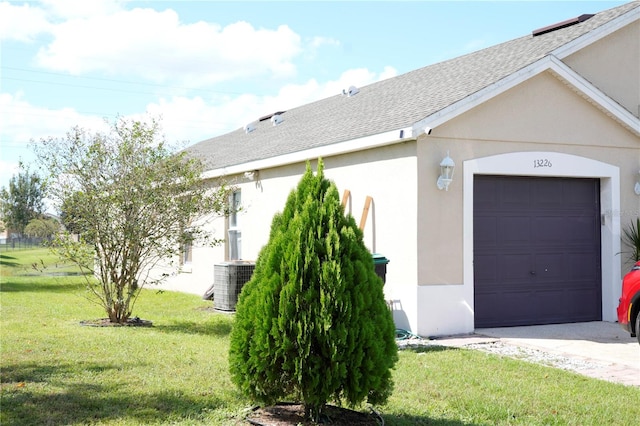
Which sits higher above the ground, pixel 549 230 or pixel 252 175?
pixel 252 175

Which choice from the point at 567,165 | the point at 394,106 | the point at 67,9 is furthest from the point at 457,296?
the point at 67,9

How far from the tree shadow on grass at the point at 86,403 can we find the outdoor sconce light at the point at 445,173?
526 cm

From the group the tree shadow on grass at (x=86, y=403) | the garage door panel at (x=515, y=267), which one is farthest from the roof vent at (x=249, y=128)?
the tree shadow on grass at (x=86, y=403)

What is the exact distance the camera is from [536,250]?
37.1 feet

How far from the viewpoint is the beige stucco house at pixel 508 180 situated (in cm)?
1036

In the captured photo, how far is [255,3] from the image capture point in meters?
13.3

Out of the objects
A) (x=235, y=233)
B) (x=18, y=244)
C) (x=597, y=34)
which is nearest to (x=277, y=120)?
(x=235, y=233)

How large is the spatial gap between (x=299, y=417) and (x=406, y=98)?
334 inches

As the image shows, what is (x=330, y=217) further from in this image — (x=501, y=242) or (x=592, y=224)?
(x=592, y=224)

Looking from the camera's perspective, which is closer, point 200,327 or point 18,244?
point 200,327

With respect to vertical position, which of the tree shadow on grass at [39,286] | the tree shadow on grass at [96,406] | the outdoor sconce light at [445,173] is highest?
the outdoor sconce light at [445,173]

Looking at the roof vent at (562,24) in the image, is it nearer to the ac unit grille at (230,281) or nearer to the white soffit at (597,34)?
the white soffit at (597,34)

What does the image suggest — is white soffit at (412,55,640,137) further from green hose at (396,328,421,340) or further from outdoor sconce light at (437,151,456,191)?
green hose at (396,328,421,340)

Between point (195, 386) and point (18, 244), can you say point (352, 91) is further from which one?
point (18, 244)
